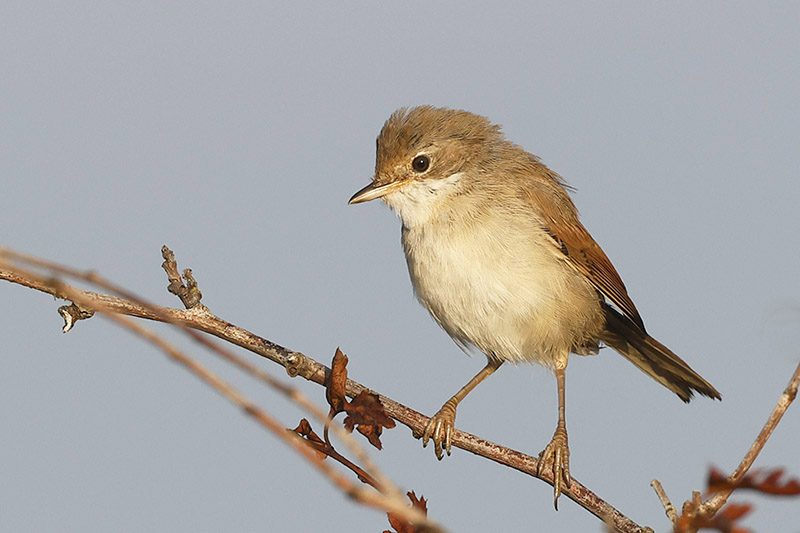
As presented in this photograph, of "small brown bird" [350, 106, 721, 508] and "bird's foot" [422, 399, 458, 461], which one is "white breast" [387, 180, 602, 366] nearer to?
"small brown bird" [350, 106, 721, 508]

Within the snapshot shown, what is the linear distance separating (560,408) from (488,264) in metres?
1.06

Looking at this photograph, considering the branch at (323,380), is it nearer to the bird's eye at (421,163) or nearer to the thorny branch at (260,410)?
the bird's eye at (421,163)

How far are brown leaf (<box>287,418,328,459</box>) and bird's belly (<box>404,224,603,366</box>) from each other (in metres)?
2.06

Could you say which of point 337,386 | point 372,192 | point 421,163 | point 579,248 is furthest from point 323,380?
point 579,248

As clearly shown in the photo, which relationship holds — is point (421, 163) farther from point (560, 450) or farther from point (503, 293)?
point (560, 450)

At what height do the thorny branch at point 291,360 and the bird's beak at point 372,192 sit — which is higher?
the bird's beak at point 372,192

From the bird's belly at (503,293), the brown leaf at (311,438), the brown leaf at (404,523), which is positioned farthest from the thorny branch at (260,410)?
the bird's belly at (503,293)

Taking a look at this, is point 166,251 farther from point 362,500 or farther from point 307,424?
point 362,500

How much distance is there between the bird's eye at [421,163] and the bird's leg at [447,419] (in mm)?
1335

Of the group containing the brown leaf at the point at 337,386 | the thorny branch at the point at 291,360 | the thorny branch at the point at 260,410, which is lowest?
the thorny branch at the point at 260,410

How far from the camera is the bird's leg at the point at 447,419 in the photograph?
14.8 feet

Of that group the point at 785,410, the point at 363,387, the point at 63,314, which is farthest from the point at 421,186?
the point at 785,410

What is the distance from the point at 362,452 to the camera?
1.10 meters

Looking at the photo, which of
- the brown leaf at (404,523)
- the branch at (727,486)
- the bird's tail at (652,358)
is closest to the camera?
the branch at (727,486)
